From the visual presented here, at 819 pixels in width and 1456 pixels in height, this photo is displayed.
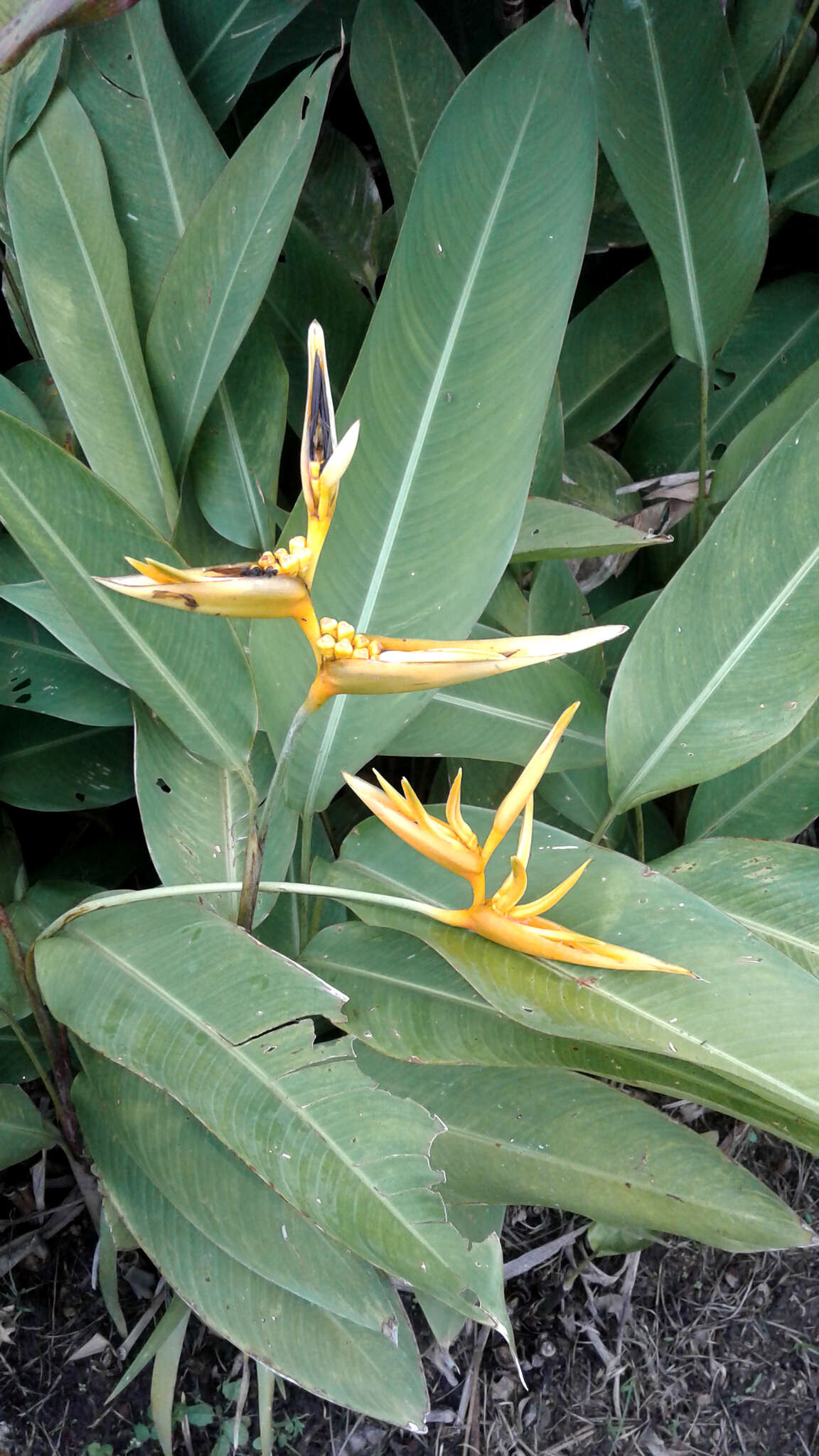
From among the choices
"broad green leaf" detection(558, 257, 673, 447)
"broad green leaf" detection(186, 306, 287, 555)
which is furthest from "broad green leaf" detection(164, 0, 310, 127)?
"broad green leaf" detection(558, 257, 673, 447)

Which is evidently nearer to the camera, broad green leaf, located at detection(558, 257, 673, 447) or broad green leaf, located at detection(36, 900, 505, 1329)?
broad green leaf, located at detection(36, 900, 505, 1329)

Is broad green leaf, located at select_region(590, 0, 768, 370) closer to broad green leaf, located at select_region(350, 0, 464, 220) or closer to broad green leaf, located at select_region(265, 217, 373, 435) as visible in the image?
broad green leaf, located at select_region(350, 0, 464, 220)

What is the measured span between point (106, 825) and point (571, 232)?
67 centimetres

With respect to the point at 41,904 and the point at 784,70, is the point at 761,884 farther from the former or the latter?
the point at 784,70

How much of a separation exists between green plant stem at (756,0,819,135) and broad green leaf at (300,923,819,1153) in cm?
86

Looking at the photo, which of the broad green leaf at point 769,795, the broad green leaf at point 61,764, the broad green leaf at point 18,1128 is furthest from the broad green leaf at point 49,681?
the broad green leaf at point 769,795

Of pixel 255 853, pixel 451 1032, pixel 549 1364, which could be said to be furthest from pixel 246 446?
pixel 549 1364

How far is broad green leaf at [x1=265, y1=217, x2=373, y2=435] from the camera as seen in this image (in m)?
0.82

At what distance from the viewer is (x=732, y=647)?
658 mm

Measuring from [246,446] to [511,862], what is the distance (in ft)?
1.47

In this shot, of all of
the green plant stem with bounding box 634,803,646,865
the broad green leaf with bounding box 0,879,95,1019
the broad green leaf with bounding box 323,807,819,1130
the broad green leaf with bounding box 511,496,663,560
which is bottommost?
the green plant stem with bounding box 634,803,646,865

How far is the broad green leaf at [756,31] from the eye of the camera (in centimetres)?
83

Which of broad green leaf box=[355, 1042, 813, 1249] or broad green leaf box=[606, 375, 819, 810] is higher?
broad green leaf box=[606, 375, 819, 810]

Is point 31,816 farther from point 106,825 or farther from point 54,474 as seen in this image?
point 54,474
